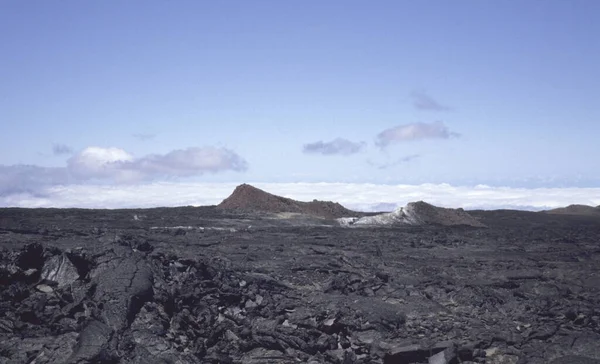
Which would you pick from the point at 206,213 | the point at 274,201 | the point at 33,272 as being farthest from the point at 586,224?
the point at 33,272

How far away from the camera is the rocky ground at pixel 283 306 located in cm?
739

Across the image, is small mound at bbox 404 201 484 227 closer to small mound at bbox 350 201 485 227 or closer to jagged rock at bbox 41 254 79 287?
small mound at bbox 350 201 485 227

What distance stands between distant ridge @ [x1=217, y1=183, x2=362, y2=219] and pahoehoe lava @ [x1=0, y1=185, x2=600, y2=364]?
13453mm

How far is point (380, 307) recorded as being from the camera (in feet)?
31.3

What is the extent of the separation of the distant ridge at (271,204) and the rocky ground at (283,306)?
46.2ft

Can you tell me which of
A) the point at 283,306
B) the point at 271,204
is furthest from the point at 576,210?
the point at 283,306

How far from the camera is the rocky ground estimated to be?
24.2 feet

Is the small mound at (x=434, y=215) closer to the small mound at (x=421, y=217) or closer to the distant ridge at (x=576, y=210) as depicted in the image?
the small mound at (x=421, y=217)

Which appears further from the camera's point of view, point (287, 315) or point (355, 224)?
point (355, 224)

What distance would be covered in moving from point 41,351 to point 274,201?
2307 cm

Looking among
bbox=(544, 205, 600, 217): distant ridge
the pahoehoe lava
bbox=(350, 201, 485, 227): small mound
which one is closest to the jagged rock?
the pahoehoe lava

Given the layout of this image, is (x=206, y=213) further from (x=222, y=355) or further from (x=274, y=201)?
(x=222, y=355)

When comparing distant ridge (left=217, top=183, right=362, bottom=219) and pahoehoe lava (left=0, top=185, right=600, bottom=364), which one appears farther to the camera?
distant ridge (left=217, top=183, right=362, bottom=219)

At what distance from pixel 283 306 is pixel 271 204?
1987 cm
